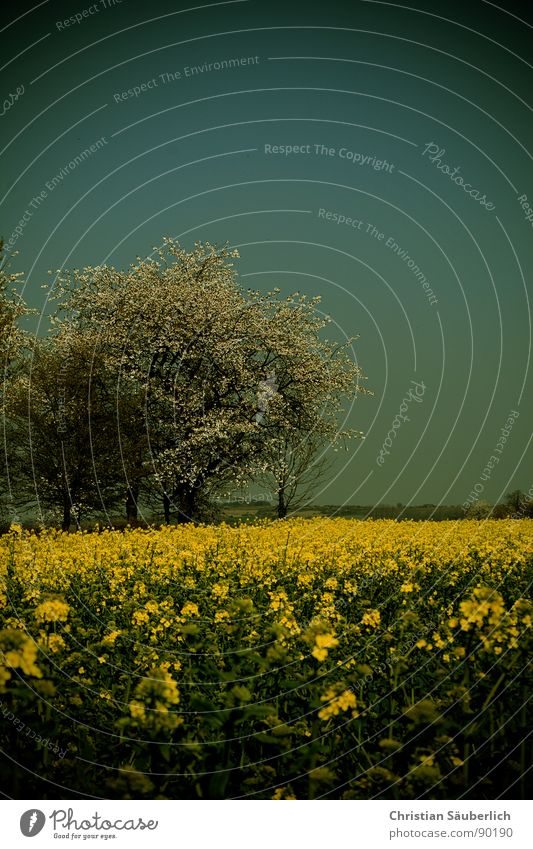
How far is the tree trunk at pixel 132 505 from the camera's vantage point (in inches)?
1192

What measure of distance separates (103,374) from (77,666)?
24312 mm

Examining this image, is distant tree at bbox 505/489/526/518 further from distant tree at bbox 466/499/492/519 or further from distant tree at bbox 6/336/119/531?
distant tree at bbox 6/336/119/531

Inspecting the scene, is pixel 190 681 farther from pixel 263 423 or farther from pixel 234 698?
pixel 263 423

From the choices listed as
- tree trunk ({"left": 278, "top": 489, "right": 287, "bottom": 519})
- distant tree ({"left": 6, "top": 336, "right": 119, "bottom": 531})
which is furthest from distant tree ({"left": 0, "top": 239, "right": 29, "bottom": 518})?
tree trunk ({"left": 278, "top": 489, "right": 287, "bottom": 519})

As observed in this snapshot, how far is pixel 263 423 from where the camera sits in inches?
1362

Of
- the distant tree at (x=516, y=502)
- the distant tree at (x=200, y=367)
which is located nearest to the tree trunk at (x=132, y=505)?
the distant tree at (x=200, y=367)

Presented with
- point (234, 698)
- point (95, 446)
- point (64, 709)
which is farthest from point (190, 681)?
point (95, 446)

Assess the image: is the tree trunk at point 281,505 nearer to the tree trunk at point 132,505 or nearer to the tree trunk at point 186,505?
the tree trunk at point 186,505
